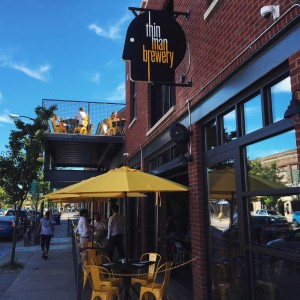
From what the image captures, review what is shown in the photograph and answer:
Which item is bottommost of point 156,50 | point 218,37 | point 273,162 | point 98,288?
point 98,288

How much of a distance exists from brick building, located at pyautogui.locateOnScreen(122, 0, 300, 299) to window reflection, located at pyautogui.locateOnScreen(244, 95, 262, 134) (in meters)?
0.01

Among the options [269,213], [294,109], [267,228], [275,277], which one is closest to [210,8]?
[294,109]

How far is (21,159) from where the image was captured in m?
12.6

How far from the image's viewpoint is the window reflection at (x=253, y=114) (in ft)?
15.1

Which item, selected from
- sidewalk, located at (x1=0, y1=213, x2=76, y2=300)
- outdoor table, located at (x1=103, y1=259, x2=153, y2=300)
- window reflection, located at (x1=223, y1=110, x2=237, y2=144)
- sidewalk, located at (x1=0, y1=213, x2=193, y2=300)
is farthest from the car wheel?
sidewalk, located at (x1=0, y1=213, x2=76, y2=300)

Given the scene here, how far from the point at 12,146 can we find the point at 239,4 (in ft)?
31.4

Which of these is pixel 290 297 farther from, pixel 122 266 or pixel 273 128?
pixel 122 266

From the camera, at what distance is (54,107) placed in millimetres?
13273

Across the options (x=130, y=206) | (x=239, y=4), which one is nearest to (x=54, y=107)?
(x=130, y=206)

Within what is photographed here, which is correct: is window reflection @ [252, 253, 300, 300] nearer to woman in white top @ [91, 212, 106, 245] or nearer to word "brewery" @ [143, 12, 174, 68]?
word "brewery" @ [143, 12, 174, 68]

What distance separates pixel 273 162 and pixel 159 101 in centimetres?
589

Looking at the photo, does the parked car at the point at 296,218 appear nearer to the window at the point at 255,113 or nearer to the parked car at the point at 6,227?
the window at the point at 255,113

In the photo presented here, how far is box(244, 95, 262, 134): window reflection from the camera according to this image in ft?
15.1

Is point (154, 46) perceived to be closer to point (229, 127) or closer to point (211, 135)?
point (211, 135)
